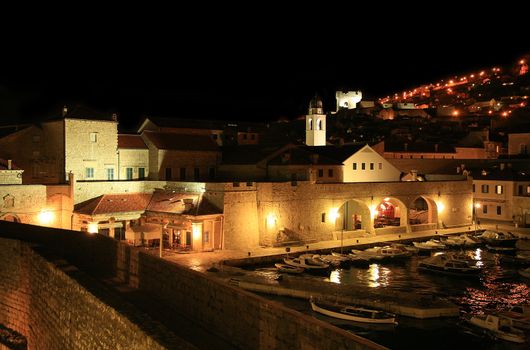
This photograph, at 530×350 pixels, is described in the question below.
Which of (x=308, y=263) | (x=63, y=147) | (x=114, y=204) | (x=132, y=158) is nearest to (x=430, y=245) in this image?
(x=308, y=263)

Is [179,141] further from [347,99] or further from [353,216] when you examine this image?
[347,99]

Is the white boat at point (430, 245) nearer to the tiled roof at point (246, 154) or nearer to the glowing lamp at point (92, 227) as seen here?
the tiled roof at point (246, 154)

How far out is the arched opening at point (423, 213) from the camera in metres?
41.9

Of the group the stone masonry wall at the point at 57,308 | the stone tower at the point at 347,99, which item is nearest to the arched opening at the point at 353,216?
A: the stone masonry wall at the point at 57,308

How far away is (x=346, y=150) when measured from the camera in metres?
42.8

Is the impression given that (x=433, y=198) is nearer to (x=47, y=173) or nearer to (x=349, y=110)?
(x=47, y=173)

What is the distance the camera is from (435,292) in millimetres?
26016

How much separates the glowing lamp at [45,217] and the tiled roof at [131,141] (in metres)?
7.52

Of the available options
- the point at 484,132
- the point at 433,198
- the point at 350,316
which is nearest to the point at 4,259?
the point at 350,316

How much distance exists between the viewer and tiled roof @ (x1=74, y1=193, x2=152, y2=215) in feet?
101

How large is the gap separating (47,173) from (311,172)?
1758 centimetres

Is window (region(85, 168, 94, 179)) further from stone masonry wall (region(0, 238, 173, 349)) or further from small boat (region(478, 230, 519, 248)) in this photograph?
small boat (region(478, 230, 519, 248))

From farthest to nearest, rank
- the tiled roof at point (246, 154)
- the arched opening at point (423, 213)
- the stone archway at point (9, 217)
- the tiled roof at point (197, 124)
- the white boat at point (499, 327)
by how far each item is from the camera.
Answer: the tiled roof at point (197, 124), the arched opening at point (423, 213), the tiled roof at point (246, 154), the stone archway at point (9, 217), the white boat at point (499, 327)

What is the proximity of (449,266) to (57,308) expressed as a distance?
22.5 meters
